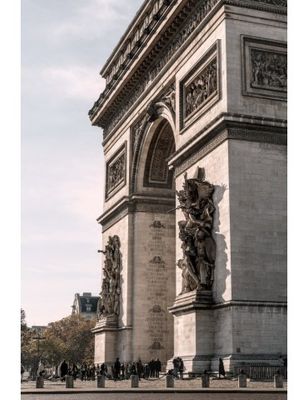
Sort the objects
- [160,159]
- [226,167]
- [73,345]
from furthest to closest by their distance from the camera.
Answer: [73,345] → [160,159] → [226,167]

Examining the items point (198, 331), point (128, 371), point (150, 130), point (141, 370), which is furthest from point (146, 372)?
point (150, 130)

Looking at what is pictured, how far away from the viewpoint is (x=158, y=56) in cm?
3200

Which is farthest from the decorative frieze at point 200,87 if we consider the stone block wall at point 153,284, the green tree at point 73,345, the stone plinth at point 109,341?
the green tree at point 73,345

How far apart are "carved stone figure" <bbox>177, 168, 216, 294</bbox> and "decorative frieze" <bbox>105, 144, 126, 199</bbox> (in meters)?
12.0

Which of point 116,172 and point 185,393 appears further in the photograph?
point 116,172

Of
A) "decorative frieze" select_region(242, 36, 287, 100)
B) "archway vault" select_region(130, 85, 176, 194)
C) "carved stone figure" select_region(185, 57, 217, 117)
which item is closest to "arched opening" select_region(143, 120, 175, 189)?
"archway vault" select_region(130, 85, 176, 194)

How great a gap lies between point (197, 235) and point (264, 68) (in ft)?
21.6

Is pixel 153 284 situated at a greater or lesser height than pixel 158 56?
lesser

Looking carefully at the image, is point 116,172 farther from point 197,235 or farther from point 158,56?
point 197,235

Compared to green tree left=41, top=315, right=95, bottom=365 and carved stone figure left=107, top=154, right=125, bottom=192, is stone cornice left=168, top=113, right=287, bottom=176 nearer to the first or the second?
carved stone figure left=107, top=154, right=125, bottom=192

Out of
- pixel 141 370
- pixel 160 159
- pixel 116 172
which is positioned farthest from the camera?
pixel 116 172

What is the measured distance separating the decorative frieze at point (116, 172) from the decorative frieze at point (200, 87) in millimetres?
9728

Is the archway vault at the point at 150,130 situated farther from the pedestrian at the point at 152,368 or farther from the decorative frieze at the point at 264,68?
the pedestrian at the point at 152,368

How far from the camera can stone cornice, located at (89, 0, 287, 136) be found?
2552 cm
